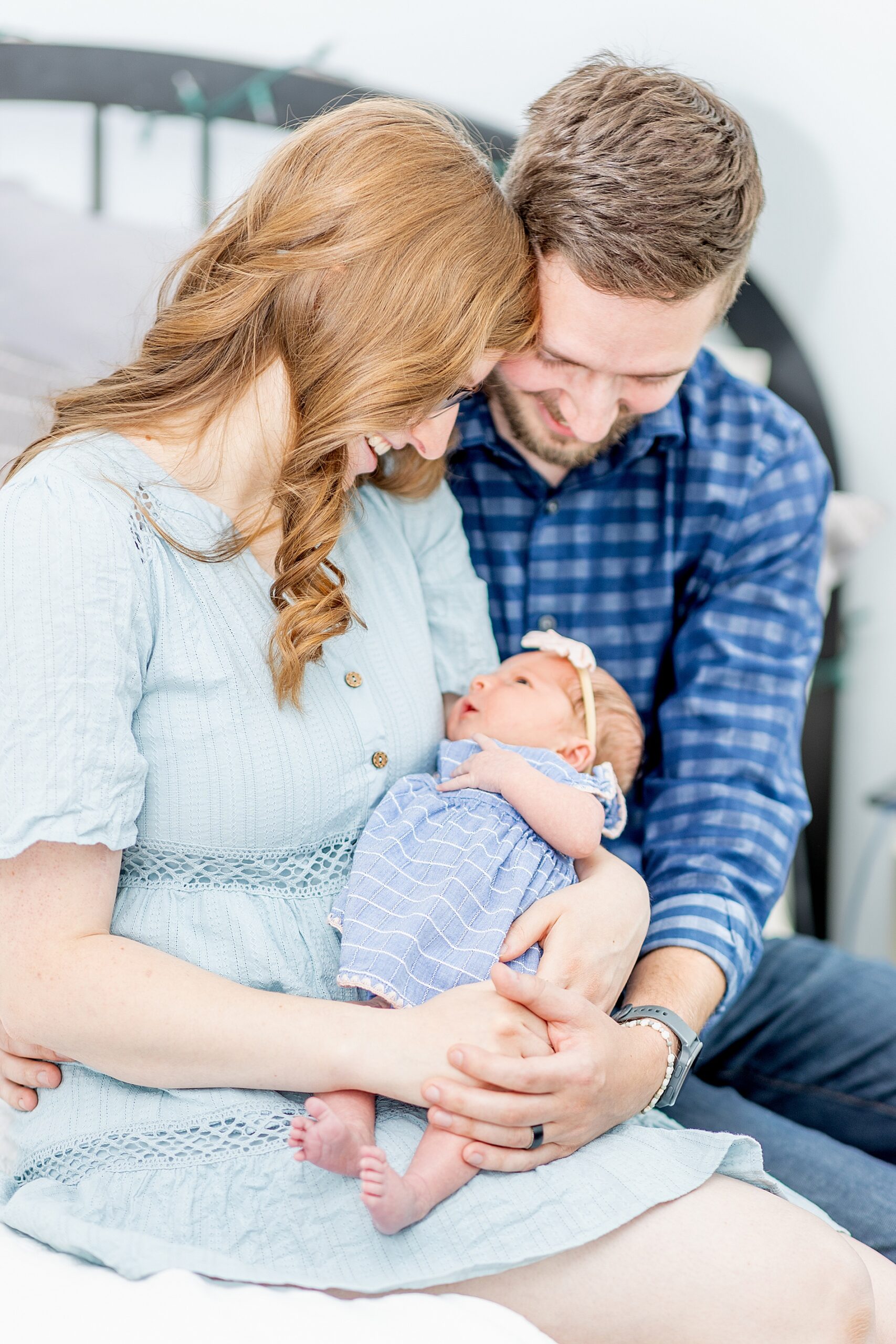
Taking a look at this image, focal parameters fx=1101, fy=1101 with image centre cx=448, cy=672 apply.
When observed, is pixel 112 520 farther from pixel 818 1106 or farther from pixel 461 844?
pixel 818 1106

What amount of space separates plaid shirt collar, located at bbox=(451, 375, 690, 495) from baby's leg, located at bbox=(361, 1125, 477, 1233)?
0.89 meters

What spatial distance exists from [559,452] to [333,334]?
0.48 m

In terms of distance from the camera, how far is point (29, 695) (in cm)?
91

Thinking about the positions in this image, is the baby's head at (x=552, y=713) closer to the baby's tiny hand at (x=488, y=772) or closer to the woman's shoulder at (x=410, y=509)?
the baby's tiny hand at (x=488, y=772)

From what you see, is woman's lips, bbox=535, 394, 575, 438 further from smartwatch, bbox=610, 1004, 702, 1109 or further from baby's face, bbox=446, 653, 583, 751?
smartwatch, bbox=610, 1004, 702, 1109

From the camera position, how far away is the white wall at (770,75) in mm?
1981

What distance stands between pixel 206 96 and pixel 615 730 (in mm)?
1388

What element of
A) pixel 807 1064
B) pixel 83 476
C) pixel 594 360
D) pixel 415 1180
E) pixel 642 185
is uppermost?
pixel 642 185

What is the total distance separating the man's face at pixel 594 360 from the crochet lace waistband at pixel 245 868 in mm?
583

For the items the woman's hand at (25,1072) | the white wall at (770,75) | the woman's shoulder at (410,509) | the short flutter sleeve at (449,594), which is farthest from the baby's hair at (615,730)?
the white wall at (770,75)

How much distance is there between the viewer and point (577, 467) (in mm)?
1525

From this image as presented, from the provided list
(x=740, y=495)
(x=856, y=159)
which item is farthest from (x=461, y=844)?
(x=856, y=159)

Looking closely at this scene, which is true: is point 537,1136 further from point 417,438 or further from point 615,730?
point 417,438

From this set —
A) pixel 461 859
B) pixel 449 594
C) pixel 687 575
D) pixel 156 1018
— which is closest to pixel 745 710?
pixel 687 575
